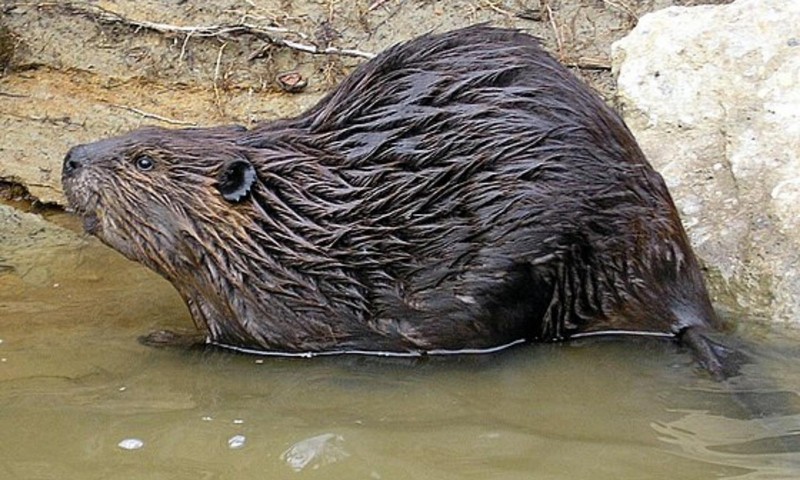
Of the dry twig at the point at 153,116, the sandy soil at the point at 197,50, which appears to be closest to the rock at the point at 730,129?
the sandy soil at the point at 197,50

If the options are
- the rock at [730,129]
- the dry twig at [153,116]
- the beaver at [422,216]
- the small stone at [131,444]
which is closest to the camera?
the small stone at [131,444]

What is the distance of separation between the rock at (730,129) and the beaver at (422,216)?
8.6 inches

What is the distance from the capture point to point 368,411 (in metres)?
2.92

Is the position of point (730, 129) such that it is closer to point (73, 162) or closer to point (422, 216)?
point (422, 216)

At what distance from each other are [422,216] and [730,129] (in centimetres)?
106

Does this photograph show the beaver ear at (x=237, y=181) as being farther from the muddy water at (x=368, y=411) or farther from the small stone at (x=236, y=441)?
the small stone at (x=236, y=441)

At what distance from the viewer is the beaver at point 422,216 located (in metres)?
3.21

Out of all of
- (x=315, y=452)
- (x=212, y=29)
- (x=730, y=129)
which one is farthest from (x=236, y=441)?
(x=212, y=29)

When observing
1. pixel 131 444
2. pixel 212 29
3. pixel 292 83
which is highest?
pixel 212 29

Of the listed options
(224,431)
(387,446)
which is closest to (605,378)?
(387,446)

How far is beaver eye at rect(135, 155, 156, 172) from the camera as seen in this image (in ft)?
11.1

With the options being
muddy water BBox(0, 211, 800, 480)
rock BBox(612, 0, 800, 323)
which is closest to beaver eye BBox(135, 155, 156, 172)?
muddy water BBox(0, 211, 800, 480)

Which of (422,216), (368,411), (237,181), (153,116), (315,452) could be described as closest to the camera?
(315,452)

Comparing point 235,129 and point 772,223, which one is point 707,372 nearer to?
point 772,223
